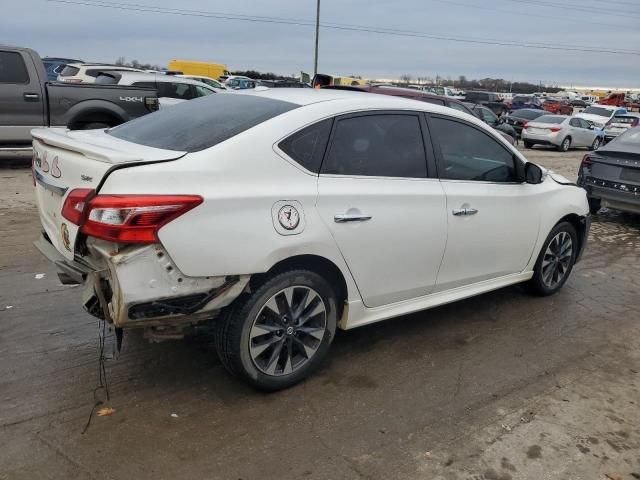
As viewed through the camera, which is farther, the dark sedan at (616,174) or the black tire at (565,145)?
the black tire at (565,145)

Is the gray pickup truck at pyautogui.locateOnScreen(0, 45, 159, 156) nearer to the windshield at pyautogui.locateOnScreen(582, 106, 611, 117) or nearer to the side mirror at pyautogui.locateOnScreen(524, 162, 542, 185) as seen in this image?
the side mirror at pyautogui.locateOnScreen(524, 162, 542, 185)

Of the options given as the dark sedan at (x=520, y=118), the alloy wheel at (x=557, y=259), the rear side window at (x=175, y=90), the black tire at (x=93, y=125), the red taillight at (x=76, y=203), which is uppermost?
Result: the red taillight at (x=76, y=203)

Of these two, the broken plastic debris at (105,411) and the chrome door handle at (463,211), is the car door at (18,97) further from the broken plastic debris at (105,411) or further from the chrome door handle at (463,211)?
the chrome door handle at (463,211)

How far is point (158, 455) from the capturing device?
9.34 ft

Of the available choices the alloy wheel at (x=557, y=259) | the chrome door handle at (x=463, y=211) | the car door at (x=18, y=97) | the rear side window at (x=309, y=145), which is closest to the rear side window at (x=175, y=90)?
the car door at (x=18, y=97)

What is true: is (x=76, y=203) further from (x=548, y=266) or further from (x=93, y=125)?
(x=93, y=125)

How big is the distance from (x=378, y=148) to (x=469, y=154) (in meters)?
0.95

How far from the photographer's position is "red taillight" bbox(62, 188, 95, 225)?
9.56 ft

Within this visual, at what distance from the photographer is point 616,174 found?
844cm

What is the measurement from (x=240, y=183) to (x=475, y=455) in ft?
6.13

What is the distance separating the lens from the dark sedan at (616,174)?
324 inches

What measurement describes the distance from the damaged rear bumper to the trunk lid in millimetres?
205

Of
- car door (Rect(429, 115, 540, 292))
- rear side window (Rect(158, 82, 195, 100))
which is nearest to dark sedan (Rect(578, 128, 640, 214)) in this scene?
car door (Rect(429, 115, 540, 292))

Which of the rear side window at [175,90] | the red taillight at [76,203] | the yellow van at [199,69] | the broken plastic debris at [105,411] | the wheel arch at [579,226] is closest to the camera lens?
the red taillight at [76,203]
